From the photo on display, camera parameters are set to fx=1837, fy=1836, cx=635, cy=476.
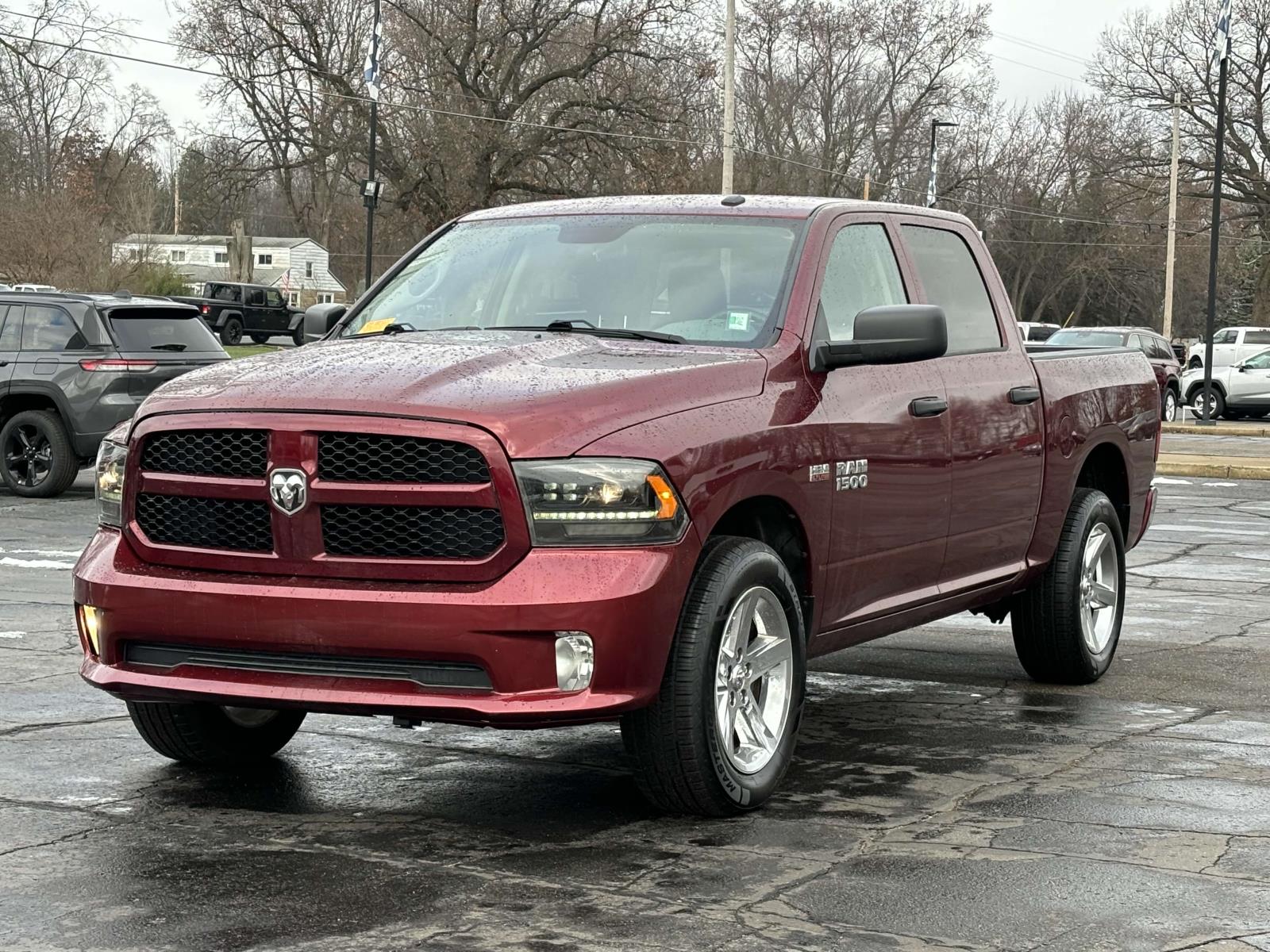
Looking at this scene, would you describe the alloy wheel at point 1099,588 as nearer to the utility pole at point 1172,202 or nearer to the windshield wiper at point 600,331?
the windshield wiper at point 600,331

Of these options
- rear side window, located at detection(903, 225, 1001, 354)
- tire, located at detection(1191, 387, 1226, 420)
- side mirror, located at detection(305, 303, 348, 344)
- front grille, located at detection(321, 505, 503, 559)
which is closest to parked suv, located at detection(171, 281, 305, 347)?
tire, located at detection(1191, 387, 1226, 420)

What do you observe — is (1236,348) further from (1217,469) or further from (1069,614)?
(1069,614)

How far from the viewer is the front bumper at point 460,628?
4723mm

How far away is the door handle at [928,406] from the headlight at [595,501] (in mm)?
1675

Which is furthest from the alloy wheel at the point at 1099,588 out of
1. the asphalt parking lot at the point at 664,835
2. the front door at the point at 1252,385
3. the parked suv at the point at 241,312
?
the parked suv at the point at 241,312

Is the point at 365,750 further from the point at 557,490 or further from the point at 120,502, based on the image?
the point at 557,490

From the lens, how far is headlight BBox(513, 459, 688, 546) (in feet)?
15.7

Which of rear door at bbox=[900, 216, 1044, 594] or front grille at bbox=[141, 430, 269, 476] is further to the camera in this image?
rear door at bbox=[900, 216, 1044, 594]

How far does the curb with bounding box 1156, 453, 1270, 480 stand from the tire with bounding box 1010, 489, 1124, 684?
45.1ft

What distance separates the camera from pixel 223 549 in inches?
198

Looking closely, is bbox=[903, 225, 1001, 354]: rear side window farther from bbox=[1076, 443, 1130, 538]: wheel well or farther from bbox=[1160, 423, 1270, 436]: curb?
bbox=[1160, 423, 1270, 436]: curb

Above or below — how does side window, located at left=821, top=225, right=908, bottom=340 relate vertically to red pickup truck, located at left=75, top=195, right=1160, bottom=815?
above

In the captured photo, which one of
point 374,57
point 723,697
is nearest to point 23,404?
point 723,697

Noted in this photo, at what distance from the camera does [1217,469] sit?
70.6 ft
